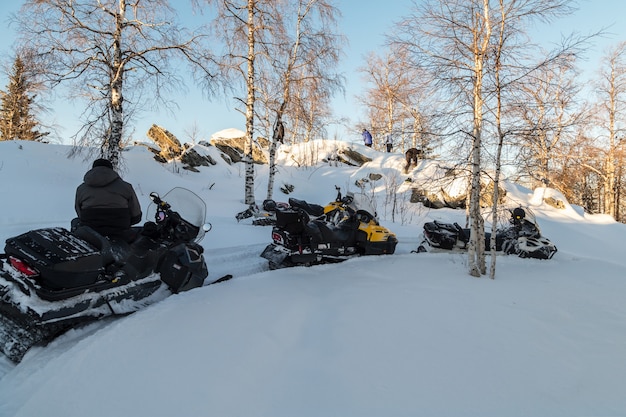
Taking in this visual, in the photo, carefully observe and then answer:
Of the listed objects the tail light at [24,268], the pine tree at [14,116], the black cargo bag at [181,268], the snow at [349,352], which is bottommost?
the snow at [349,352]

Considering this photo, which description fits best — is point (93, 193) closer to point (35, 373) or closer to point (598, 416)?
point (35, 373)

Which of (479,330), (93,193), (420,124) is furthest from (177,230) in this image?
(420,124)

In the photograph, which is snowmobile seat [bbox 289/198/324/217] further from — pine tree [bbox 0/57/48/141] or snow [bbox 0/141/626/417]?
→ pine tree [bbox 0/57/48/141]

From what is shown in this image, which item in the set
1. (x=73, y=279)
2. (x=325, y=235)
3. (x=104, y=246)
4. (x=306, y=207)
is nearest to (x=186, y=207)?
(x=104, y=246)

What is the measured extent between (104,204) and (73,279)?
105 centimetres

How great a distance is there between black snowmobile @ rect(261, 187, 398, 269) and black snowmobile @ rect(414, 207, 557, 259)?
1.26m

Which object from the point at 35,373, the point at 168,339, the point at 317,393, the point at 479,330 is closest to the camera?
the point at 317,393

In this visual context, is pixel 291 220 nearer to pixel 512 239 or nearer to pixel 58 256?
pixel 58 256

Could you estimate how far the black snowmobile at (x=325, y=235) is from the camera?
4973mm

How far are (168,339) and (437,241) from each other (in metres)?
5.60

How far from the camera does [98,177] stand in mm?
3420

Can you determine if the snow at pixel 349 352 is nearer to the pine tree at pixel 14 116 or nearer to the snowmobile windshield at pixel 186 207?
the snowmobile windshield at pixel 186 207

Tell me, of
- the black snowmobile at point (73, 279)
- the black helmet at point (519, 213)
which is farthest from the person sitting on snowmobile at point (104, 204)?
the black helmet at point (519, 213)

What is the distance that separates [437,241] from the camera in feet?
22.1
